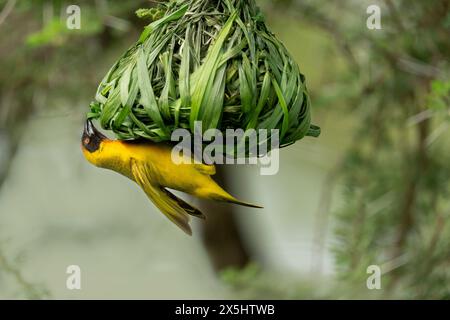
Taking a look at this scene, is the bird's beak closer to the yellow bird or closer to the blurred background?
the yellow bird

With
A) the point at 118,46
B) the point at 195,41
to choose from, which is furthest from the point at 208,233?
the point at 195,41

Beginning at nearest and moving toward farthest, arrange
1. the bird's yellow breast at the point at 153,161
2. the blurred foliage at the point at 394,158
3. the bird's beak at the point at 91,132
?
the bird's yellow breast at the point at 153,161, the bird's beak at the point at 91,132, the blurred foliage at the point at 394,158

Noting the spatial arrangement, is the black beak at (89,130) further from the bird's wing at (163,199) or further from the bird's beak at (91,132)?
the bird's wing at (163,199)

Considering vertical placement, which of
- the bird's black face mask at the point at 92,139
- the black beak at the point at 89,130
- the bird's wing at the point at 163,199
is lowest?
the bird's wing at the point at 163,199

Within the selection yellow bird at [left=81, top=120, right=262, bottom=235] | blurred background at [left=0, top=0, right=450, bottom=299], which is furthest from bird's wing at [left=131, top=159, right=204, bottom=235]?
blurred background at [left=0, top=0, right=450, bottom=299]

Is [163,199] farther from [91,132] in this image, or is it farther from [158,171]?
[91,132]

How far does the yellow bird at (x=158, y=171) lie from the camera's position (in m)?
1.75

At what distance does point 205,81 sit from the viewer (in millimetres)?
1735

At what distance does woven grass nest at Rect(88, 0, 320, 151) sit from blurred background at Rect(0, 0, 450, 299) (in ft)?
2.36

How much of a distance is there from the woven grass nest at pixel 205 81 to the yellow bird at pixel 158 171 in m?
0.03

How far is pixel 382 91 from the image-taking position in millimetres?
3525

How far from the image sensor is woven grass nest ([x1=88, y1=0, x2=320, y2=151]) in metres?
1.76

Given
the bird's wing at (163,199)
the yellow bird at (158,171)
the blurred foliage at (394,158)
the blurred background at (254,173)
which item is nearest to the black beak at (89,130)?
the yellow bird at (158,171)
